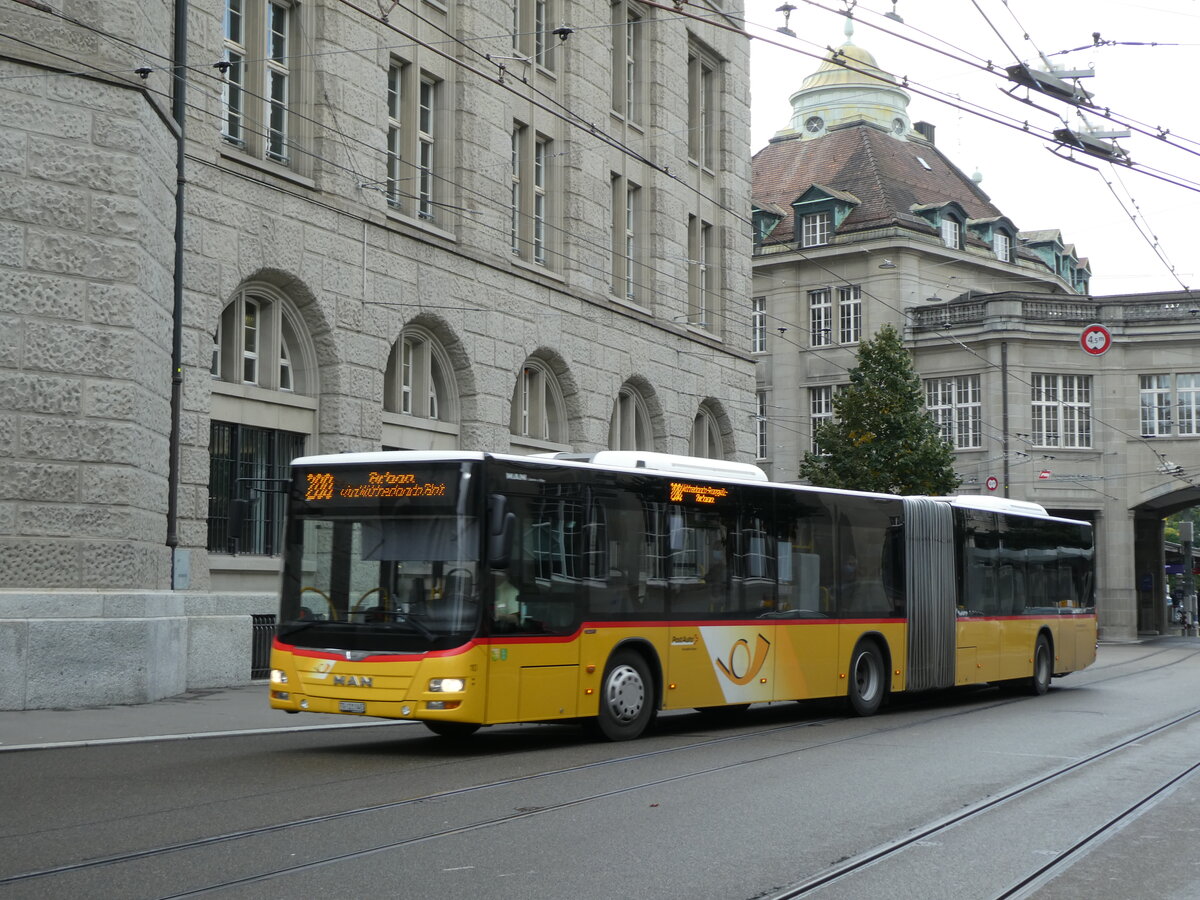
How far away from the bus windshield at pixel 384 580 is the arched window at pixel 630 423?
1823 centimetres

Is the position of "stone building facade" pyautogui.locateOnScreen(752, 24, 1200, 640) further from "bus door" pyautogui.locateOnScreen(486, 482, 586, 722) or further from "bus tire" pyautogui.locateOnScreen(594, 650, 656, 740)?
"bus door" pyautogui.locateOnScreen(486, 482, 586, 722)

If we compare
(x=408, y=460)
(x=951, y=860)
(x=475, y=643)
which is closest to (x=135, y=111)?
(x=408, y=460)

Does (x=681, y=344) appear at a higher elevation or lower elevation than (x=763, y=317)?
lower

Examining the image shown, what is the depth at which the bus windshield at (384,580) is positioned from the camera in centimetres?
1355

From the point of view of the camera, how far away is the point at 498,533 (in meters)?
13.5

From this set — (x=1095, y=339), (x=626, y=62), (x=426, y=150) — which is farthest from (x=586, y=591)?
(x=1095, y=339)

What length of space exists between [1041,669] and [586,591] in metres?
11.5

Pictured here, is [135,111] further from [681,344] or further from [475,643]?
[681,344]

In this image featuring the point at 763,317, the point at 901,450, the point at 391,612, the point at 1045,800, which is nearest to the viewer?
the point at 1045,800

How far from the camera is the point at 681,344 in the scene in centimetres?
3456

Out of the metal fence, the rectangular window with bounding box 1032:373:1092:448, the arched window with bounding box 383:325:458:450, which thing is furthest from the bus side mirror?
the rectangular window with bounding box 1032:373:1092:448

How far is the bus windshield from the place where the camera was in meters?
13.6

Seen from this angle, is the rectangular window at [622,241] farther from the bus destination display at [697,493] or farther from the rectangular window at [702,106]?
the bus destination display at [697,493]

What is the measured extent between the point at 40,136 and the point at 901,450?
28.6m
